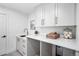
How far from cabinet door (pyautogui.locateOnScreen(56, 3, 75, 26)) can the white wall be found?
252 cm

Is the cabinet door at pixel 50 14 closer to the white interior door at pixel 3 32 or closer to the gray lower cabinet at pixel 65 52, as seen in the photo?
the gray lower cabinet at pixel 65 52

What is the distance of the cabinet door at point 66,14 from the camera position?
1470mm

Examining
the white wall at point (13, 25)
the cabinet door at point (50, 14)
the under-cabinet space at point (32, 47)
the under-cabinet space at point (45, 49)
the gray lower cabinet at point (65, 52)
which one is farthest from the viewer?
the white wall at point (13, 25)

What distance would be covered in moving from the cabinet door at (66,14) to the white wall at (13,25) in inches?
99.3

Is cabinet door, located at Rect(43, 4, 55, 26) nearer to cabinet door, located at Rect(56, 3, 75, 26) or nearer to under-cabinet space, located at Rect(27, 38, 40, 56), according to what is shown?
cabinet door, located at Rect(56, 3, 75, 26)

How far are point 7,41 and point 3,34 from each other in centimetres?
38

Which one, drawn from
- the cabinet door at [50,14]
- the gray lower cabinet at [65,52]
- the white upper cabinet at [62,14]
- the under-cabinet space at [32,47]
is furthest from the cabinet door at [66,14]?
the under-cabinet space at [32,47]

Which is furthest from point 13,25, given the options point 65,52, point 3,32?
point 65,52

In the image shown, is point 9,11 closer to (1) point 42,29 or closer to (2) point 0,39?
(2) point 0,39

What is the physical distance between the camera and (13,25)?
3.60 meters

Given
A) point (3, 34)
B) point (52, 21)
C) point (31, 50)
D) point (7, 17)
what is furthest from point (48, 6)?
point (3, 34)

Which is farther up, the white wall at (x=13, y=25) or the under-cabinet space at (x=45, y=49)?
the white wall at (x=13, y=25)

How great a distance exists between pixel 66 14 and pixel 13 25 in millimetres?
2772

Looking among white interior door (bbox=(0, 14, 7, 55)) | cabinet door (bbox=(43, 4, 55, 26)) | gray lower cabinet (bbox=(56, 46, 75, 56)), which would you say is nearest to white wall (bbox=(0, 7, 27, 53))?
white interior door (bbox=(0, 14, 7, 55))
